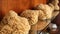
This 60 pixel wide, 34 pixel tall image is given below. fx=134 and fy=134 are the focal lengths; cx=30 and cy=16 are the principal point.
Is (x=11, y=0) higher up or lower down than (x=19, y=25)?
higher up

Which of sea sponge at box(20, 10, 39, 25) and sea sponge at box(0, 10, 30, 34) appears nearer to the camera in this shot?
sea sponge at box(0, 10, 30, 34)

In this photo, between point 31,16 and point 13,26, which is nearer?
point 13,26

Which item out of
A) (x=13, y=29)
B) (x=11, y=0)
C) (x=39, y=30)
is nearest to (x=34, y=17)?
(x=39, y=30)

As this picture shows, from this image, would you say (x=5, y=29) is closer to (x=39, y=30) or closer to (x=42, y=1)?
(x=39, y=30)

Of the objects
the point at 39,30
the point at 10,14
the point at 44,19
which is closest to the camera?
the point at 10,14

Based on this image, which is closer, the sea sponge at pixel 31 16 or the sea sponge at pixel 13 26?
the sea sponge at pixel 13 26

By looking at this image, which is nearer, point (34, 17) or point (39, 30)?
point (39, 30)

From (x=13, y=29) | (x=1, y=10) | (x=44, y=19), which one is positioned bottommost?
(x=44, y=19)

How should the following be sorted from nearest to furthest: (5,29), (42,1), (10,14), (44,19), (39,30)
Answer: (5,29) < (10,14) < (39,30) < (44,19) < (42,1)

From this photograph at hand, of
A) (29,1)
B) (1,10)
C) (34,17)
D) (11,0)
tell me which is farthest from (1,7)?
(29,1)

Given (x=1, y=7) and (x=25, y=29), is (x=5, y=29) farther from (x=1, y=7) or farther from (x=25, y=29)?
(x=1, y=7)
